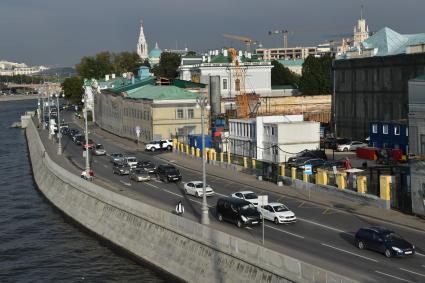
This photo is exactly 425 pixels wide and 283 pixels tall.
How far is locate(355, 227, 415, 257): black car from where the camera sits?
29.4 m

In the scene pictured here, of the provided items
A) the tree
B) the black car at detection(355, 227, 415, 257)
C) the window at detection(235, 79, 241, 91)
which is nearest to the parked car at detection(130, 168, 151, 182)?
the black car at detection(355, 227, 415, 257)

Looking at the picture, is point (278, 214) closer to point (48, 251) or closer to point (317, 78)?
point (48, 251)

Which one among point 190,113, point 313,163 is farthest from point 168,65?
point 313,163

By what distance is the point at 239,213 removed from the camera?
119 ft

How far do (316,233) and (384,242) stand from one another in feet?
18.0

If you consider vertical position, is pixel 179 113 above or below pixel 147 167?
above

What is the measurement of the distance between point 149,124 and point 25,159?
71.1ft

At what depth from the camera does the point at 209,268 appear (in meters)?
32.4

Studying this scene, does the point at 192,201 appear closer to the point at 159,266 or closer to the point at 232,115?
the point at 159,266

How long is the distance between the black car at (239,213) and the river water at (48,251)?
5.05 metres

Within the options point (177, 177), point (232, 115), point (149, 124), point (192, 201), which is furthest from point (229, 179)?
point (232, 115)

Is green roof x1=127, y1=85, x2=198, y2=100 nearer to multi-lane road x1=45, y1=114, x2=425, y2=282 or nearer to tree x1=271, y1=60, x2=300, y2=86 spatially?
multi-lane road x1=45, y1=114, x2=425, y2=282

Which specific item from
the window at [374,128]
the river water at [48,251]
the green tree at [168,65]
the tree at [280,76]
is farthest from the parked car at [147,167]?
the green tree at [168,65]

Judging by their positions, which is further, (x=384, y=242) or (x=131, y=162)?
(x=131, y=162)
